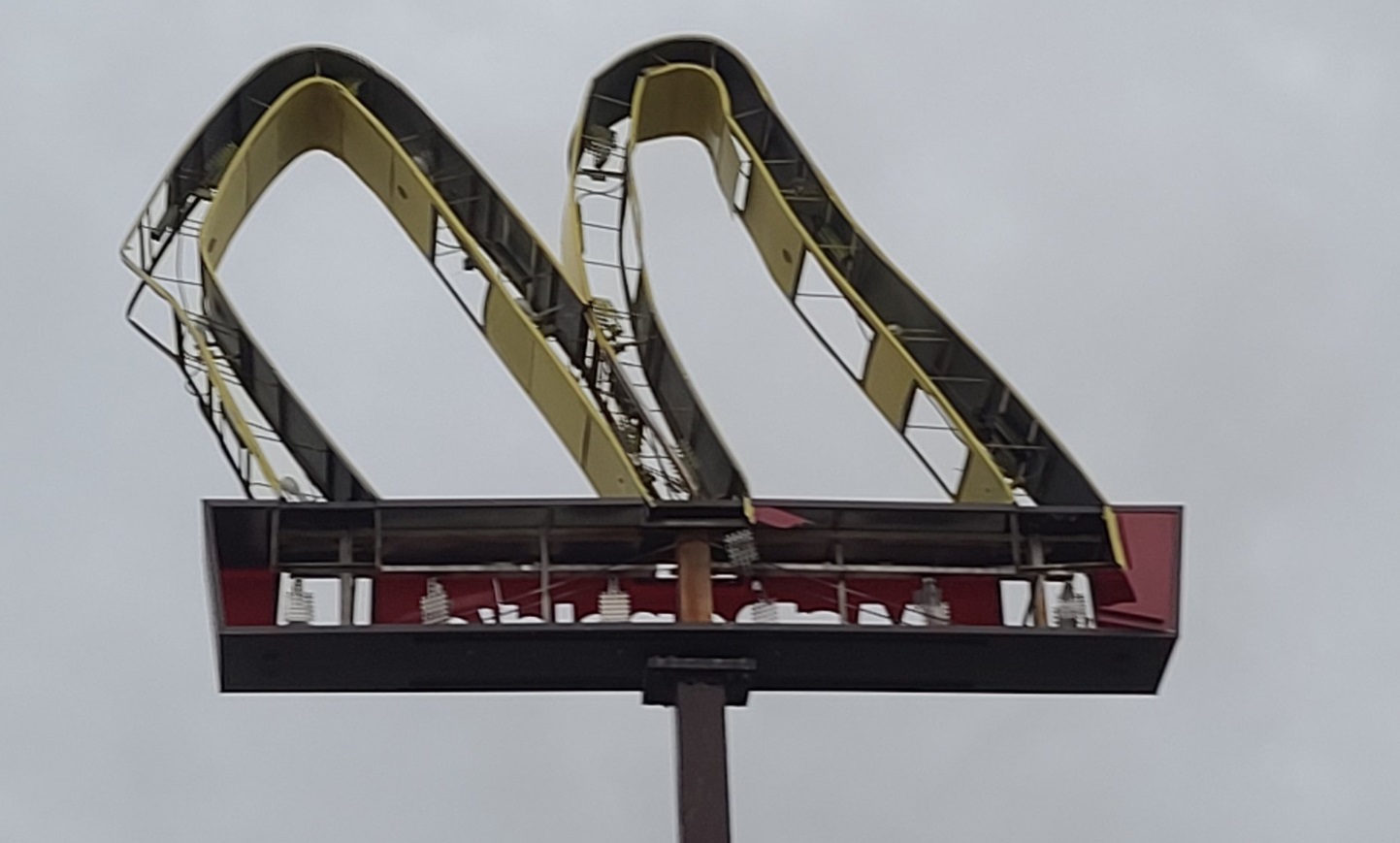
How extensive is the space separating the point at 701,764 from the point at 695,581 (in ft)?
6.78

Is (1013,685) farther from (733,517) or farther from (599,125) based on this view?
(599,125)

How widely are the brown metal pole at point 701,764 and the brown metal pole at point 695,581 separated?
73cm

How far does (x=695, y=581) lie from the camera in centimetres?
2734

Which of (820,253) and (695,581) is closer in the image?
(695,581)

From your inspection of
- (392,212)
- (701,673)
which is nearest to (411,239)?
(392,212)

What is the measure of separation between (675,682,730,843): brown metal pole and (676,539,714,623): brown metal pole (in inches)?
28.6

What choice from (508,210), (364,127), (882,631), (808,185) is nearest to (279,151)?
(364,127)

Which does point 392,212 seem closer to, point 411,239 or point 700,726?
point 411,239

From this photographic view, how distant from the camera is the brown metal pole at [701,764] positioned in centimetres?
2562

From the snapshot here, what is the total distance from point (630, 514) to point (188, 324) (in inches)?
191

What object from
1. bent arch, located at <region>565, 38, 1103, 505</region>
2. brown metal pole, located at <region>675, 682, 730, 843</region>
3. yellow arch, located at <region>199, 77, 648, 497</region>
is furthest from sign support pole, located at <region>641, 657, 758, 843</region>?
bent arch, located at <region>565, 38, 1103, 505</region>

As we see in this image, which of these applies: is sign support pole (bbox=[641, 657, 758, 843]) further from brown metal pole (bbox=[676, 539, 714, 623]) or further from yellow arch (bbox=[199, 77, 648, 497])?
yellow arch (bbox=[199, 77, 648, 497])

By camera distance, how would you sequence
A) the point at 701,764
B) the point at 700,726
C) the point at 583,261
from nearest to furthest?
the point at 701,764 < the point at 700,726 < the point at 583,261

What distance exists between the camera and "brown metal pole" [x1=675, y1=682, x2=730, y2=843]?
25625mm
